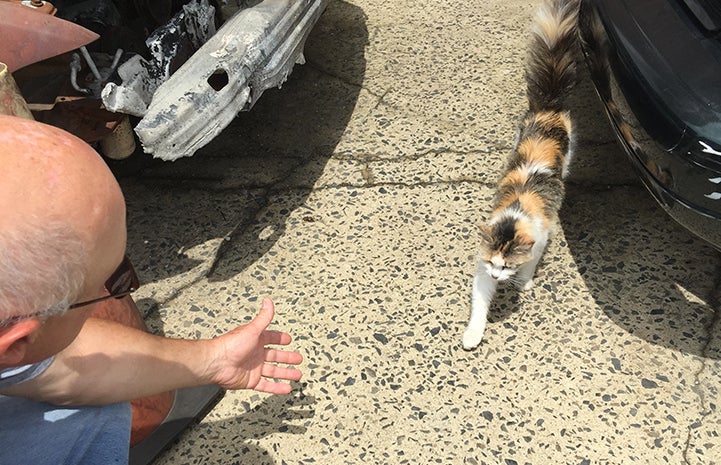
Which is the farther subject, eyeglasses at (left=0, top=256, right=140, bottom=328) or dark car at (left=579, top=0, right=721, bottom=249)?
dark car at (left=579, top=0, right=721, bottom=249)

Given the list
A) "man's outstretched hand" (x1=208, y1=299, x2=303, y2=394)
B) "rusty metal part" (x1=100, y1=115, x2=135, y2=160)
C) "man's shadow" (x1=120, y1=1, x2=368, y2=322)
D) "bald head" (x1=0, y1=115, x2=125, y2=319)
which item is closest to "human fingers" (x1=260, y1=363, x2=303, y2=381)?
"man's outstretched hand" (x1=208, y1=299, x2=303, y2=394)

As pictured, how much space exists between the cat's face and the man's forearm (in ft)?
4.01

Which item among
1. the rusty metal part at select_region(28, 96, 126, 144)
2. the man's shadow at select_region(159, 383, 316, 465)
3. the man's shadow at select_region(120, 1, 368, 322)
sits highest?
the rusty metal part at select_region(28, 96, 126, 144)

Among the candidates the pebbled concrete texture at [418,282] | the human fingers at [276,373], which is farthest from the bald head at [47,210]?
the pebbled concrete texture at [418,282]

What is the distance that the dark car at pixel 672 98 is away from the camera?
2176 mm

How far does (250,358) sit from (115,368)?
1.28 ft

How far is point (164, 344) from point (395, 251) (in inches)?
52.4

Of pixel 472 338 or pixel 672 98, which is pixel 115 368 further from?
pixel 672 98

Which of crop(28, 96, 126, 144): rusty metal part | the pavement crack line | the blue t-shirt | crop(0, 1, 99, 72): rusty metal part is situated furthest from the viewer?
crop(28, 96, 126, 144): rusty metal part

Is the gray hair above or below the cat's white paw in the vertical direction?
above

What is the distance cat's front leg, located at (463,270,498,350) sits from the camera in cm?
263

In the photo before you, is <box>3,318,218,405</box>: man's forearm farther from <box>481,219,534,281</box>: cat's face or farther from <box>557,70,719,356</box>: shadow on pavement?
<box>557,70,719,356</box>: shadow on pavement

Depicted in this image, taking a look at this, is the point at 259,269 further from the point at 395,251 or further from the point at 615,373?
the point at 615,373

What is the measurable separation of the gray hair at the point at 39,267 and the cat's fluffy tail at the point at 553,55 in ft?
8.40
